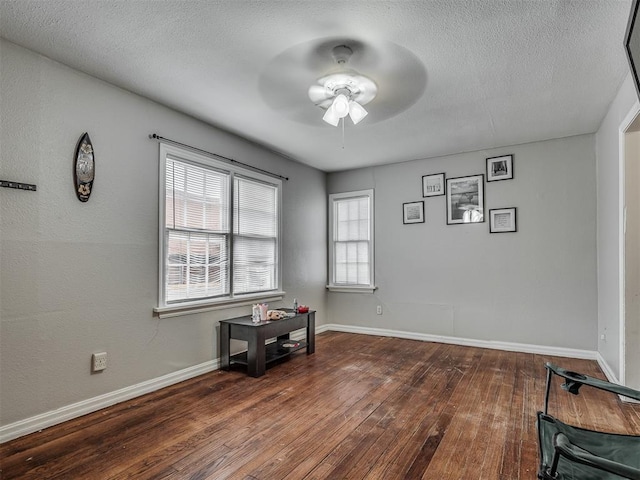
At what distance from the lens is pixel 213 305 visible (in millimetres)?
3801

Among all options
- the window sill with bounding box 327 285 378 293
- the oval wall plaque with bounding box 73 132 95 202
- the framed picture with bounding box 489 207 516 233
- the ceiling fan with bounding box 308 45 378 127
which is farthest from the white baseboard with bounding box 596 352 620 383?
the oval wall plaque with bounding box 73 132 95 202

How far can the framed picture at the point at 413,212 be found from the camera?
5204 millimetres

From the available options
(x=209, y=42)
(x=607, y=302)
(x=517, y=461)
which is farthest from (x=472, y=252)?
(x=209, y=42)

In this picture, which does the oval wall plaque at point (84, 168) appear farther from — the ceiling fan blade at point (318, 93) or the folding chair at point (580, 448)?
the folding chair at point (580, 448)

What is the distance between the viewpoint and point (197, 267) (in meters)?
3.69

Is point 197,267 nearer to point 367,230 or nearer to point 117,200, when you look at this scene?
point 117,200

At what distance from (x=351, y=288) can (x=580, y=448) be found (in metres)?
4.24

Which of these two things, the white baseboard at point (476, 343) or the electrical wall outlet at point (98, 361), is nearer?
the electrical wall outlet at point (98, 361)

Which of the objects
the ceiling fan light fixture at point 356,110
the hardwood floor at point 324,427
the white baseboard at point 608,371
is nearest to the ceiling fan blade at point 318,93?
the ceiling fan light fixture at point 356,110

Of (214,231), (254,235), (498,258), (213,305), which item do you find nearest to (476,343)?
(498,258)

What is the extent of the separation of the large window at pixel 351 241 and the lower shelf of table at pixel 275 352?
1.66 meters

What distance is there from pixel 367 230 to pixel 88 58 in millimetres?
4094

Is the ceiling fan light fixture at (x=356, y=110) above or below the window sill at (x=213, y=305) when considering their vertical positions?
above

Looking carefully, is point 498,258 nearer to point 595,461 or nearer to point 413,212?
point 413,212
